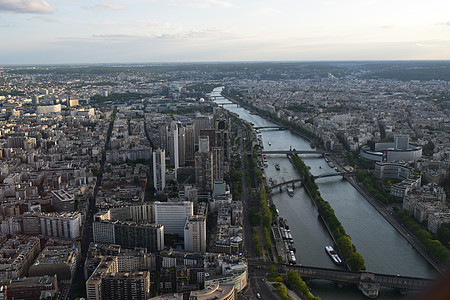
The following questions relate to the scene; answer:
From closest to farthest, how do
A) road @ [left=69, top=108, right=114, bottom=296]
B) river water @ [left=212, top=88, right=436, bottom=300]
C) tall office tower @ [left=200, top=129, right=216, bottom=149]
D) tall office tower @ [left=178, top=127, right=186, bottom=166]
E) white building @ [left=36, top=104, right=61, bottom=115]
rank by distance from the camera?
1. road @ [left=69, top=108, right=114, bottom=296]
2. river water @ [left=212, top=88, right=436, bottom=300]
3. tall office tower @ [left=178, top=127, right=186, bottom=166]
4. tall office tower @ [left=200, top=129, right=216, bottom=149]
5. white building @ [left=36, top=104, right=61, bottom=115]

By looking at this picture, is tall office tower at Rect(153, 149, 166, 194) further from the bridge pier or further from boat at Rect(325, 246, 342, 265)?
the bridge pier

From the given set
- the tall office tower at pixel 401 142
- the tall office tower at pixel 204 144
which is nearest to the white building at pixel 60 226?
the tall office tower at pixel 204 144

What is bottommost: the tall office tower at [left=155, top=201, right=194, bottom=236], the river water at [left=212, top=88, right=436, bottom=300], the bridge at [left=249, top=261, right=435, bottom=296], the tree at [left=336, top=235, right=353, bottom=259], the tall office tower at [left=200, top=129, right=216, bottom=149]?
the river water at [left=212, top=88, right=436, bottom=300]

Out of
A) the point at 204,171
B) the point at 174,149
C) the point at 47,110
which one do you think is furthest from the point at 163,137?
the point at 47,110

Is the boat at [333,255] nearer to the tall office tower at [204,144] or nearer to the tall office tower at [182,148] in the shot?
the tall office tower at [204,144]

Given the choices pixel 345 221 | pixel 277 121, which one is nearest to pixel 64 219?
pixel 345 221

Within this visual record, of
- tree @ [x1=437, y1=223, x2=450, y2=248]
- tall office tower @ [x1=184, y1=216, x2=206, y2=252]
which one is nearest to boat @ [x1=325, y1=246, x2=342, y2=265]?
tree @ [x1=437, y1=223, x2=450, y2=248]
